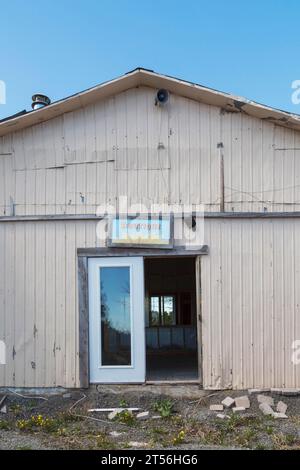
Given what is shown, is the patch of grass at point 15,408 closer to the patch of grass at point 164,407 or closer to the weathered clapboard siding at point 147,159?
the patch of grass at point 164,407

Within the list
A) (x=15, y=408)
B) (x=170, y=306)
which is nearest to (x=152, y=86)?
(x=15, y=408)

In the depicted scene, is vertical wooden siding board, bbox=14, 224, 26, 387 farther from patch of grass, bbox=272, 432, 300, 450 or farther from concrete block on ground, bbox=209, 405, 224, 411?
patch of grass, bbox=272, 432, 300, 450

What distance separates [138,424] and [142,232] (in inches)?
118

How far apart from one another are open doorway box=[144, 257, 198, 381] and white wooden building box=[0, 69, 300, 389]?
5.12 metres

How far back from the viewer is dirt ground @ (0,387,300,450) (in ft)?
17.3

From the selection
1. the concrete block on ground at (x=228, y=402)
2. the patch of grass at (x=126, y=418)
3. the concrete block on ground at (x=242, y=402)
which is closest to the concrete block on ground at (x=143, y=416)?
the patch of grass at (x=126, y=418)

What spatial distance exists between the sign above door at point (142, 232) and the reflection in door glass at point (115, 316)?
1.63 ft

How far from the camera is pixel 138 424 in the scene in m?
6.05

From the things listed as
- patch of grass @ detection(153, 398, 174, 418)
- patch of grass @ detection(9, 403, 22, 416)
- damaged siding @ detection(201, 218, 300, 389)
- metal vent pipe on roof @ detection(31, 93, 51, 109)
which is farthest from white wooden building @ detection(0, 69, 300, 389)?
metal vent pipe on roof @ detection(31, 93, 51, 109)

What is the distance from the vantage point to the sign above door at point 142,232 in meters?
7.09

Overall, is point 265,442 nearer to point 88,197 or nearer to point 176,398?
point 176,398

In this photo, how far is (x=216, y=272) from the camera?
7.12 meters

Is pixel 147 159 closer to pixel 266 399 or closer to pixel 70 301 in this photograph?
pixel 70 301

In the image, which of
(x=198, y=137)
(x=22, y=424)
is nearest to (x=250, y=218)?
(x=198, y=137)
